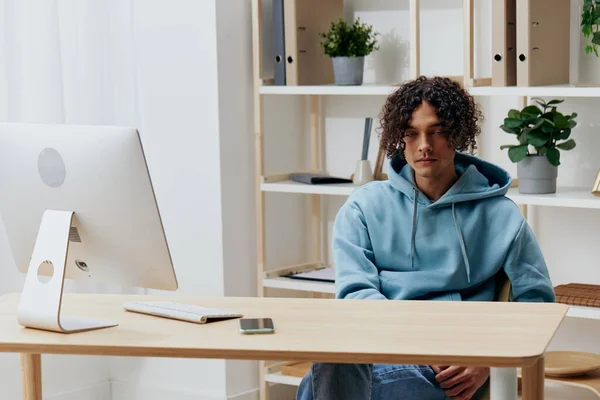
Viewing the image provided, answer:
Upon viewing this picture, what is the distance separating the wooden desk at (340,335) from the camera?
195 centimetres

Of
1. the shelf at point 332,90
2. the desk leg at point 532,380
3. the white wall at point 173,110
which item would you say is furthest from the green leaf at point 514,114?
the desk leg at point 532,380

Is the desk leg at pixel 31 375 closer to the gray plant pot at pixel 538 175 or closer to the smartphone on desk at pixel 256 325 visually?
the smartphone on desk at pixel 256 325

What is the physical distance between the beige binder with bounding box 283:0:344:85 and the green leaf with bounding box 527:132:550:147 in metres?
0.89

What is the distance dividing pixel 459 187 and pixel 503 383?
0.69 meters

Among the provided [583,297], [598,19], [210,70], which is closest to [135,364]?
[210,70]

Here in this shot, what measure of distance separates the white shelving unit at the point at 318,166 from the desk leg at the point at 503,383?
4.18 ft

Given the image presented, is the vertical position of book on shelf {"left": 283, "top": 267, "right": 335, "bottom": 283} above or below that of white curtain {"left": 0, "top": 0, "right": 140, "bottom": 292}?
below

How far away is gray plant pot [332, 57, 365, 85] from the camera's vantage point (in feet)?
12.5

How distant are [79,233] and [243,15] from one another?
1.81 m

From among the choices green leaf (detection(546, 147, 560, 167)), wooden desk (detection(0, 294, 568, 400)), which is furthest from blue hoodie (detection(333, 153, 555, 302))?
green leaf (detection(546, 147, 560, 167))

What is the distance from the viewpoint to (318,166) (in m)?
4.27

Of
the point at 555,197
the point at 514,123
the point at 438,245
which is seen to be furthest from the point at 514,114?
the point at 438,245

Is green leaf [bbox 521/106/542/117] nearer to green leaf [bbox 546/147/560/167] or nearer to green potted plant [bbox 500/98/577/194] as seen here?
green potted plant [bbox 500/98/577/194]

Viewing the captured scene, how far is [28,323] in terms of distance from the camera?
223cm
